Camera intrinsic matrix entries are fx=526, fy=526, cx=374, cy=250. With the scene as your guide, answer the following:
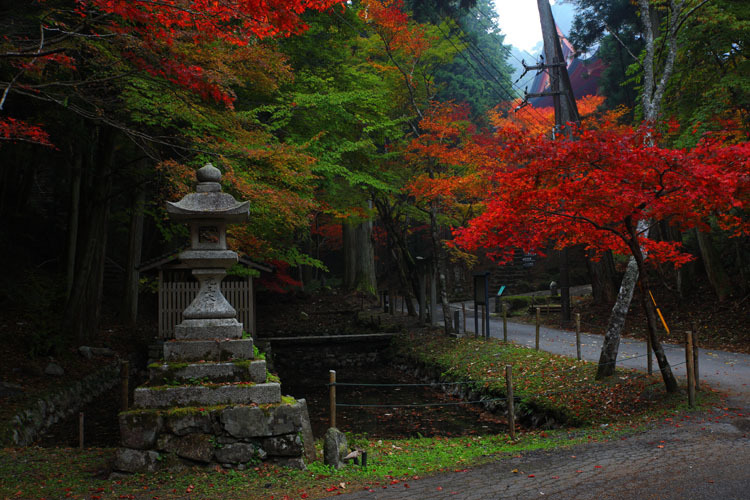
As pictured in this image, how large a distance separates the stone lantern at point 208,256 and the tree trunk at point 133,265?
11.6m

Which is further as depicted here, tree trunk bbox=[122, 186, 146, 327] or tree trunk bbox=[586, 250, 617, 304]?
tree trunk bbox=[586, 250, 617, 304]

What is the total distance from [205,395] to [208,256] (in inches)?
67.0

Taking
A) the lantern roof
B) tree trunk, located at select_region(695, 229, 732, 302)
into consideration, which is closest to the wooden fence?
the lantern roof

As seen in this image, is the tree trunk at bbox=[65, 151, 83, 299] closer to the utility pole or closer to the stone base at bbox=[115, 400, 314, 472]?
the stone base at bbox=[115, 400, 314, 472]

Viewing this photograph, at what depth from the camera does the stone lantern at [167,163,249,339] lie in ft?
21.3

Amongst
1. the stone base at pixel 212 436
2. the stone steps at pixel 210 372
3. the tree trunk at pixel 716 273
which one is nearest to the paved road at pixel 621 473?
the stone base at pixel 212 436

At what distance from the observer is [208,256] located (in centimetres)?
662

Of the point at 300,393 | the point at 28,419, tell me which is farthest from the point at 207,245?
the point at 300,393

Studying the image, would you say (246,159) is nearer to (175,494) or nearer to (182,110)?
(182,110)

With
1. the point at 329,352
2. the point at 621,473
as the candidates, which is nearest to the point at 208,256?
the point at 621,473

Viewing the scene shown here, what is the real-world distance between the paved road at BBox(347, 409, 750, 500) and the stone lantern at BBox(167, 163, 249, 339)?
2.74m

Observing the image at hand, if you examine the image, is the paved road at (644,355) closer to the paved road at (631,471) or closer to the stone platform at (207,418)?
the paved road at (631,471)

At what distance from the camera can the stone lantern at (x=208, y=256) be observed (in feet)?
21.3

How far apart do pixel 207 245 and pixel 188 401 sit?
6.43 feet
